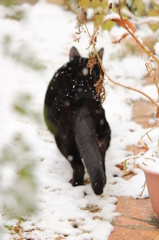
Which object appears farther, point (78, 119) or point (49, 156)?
point (49, 156)

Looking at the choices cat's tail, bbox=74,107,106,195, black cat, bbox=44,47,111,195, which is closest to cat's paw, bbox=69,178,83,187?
black cat, bbox=44,47,111,195

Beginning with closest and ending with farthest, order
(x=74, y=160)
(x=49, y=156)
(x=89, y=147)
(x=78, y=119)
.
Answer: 1. (x=89, y=147)
2. (x=78, y=119)
3. (x=74, y=160)
4. (x=49, y=156)

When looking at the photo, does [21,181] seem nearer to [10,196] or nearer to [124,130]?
[10,196]

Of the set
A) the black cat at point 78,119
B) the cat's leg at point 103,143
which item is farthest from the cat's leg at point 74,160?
the cat's leg at point 103,143

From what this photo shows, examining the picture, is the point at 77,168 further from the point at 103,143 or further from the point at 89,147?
the point at 89,147

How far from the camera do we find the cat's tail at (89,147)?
205 centimetres

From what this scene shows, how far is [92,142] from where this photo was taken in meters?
2.27

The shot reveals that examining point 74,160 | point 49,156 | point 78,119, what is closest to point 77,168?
point 74,160

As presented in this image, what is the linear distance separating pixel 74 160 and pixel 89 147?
0.47m

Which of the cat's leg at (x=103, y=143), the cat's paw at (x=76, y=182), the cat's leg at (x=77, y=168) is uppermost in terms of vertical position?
the cat's leg at (x=103, y=143)

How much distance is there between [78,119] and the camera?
2439 millimetres

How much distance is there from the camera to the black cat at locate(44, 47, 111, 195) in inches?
91.1

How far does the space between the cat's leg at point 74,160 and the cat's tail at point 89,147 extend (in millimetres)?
246

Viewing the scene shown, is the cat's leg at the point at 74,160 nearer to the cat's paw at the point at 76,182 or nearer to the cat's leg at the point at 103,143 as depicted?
the cat's paw at the point at 76,182
